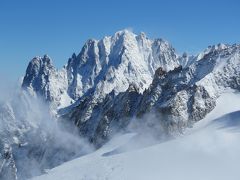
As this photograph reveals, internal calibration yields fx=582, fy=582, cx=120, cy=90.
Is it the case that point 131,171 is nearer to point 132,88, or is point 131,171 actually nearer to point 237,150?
point 237,150

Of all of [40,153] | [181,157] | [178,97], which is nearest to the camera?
[181,157]

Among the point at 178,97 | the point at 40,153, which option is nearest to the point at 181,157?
the point at 178,97

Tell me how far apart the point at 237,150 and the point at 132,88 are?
59851 mm

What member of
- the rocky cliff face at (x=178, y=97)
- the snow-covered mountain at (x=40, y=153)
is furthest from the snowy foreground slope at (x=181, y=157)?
the snow-covered mountain at (x=40, y=153)

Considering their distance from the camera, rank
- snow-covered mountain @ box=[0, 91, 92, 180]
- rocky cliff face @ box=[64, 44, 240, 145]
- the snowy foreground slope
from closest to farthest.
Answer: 1. the snowy foreground slope
2. rocky cliff face @ box=[64, 44, 240, 145]
3. snow-covered mountain @ box=[0, 91, 92, 180]

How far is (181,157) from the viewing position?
272 feet

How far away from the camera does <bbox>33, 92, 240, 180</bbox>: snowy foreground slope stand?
247 ft

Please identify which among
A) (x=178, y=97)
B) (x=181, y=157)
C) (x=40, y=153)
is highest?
(x=40, y=153)

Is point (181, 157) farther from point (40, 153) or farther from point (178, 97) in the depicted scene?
point (40, 153)

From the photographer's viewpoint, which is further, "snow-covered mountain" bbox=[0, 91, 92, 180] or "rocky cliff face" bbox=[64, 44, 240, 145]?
"snow-covered mountain" bbox=[0, 91, 92, 180]

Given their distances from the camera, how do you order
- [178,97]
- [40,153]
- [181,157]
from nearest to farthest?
[181,157] < [178,97] < [40,153]

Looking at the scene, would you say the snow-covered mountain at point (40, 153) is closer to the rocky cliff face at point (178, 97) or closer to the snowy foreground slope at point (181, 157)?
the rocky cliff face at point (178, 97)

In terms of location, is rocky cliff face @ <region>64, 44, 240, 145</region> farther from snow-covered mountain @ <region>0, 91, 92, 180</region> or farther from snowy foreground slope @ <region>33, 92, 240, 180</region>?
snow-covered mountain @ <region>0, 91, 92, 180</region>

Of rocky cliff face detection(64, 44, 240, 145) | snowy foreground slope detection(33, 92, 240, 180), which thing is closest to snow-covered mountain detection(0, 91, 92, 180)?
rocky cliff face detection(64, 44, 240, 145)
